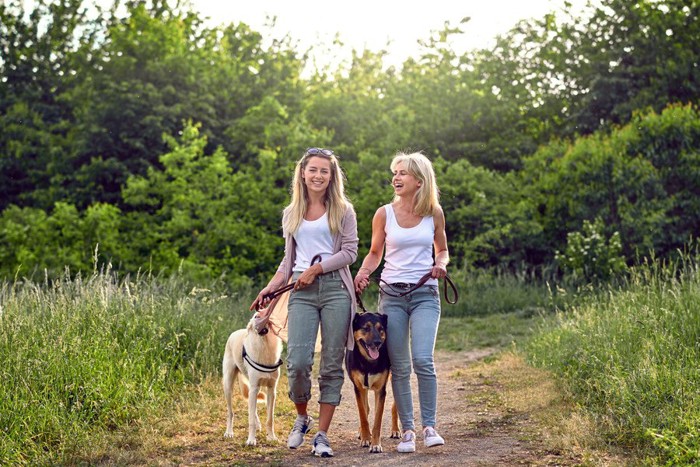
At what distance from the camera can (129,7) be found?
3203cm

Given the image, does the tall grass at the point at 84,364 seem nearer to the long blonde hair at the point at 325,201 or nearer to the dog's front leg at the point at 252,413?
the dog's front leg at the point at 252,413

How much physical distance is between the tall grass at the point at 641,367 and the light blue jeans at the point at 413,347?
54.2 inches

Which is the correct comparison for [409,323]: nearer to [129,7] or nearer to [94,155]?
[94,155]

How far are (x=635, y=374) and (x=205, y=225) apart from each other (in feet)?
47.5

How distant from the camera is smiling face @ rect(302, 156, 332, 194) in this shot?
6379 millimetres

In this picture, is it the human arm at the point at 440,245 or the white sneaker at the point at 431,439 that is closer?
the white sneaker at the point at 431,439

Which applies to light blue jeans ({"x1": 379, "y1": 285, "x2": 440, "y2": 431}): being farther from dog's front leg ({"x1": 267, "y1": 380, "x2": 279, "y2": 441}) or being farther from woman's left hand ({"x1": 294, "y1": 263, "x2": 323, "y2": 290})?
dog's front leg ({"x1": 267, "y1": 380, "x2": 279, "y2": 441})

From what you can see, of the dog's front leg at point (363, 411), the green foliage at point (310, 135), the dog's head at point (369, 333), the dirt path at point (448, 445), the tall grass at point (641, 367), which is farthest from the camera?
the green foliage at point (310, 135)

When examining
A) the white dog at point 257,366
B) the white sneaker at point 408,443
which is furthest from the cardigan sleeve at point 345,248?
the white sneaker at point 408,443

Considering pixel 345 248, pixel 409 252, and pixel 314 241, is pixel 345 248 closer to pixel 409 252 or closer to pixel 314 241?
pixel 314 241

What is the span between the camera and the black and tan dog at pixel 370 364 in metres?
6.19

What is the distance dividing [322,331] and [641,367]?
2.64 m

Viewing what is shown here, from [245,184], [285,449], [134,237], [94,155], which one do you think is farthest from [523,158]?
[285,449]

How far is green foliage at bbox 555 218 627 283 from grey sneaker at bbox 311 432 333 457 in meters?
12.6
